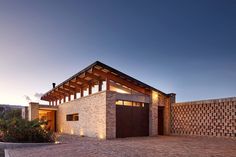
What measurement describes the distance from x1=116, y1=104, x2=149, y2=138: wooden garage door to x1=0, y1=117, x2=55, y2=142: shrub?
4752mm

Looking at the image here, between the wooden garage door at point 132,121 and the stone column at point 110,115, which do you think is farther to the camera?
the wooden garage door at point 132,121

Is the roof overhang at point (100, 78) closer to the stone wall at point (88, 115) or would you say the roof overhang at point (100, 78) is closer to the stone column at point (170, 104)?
the stone wall at point (88, 115)

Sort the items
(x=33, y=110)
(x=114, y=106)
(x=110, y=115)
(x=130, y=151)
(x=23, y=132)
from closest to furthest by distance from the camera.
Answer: (x=130, y=151) < (x=23, y=132) < (x=110, y=115) < (x=114, y=106) < (x=33, y=110)

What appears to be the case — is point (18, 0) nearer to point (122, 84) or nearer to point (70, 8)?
point (70, 8)

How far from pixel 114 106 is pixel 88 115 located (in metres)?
2.98

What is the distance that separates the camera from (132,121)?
16828 mm

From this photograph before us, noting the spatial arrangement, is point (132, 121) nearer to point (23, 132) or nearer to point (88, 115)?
point (88, 115)

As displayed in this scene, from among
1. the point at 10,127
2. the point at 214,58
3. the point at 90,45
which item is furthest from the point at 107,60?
the point at 10,127

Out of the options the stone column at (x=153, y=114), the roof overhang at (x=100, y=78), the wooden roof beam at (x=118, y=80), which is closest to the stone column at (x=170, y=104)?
the stone column at (x=153, y=114)

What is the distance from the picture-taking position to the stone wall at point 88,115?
1554 centimetres

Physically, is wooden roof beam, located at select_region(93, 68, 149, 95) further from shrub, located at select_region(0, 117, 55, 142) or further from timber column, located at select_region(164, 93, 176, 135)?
shrub, located at select_region(0, 117, 55, 142)

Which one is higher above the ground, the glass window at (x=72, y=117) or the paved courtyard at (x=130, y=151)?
the glass window at (x=72, y=117)

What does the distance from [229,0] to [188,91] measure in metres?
11.2

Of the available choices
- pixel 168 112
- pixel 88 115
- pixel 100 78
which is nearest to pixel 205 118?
pixel 168 112
